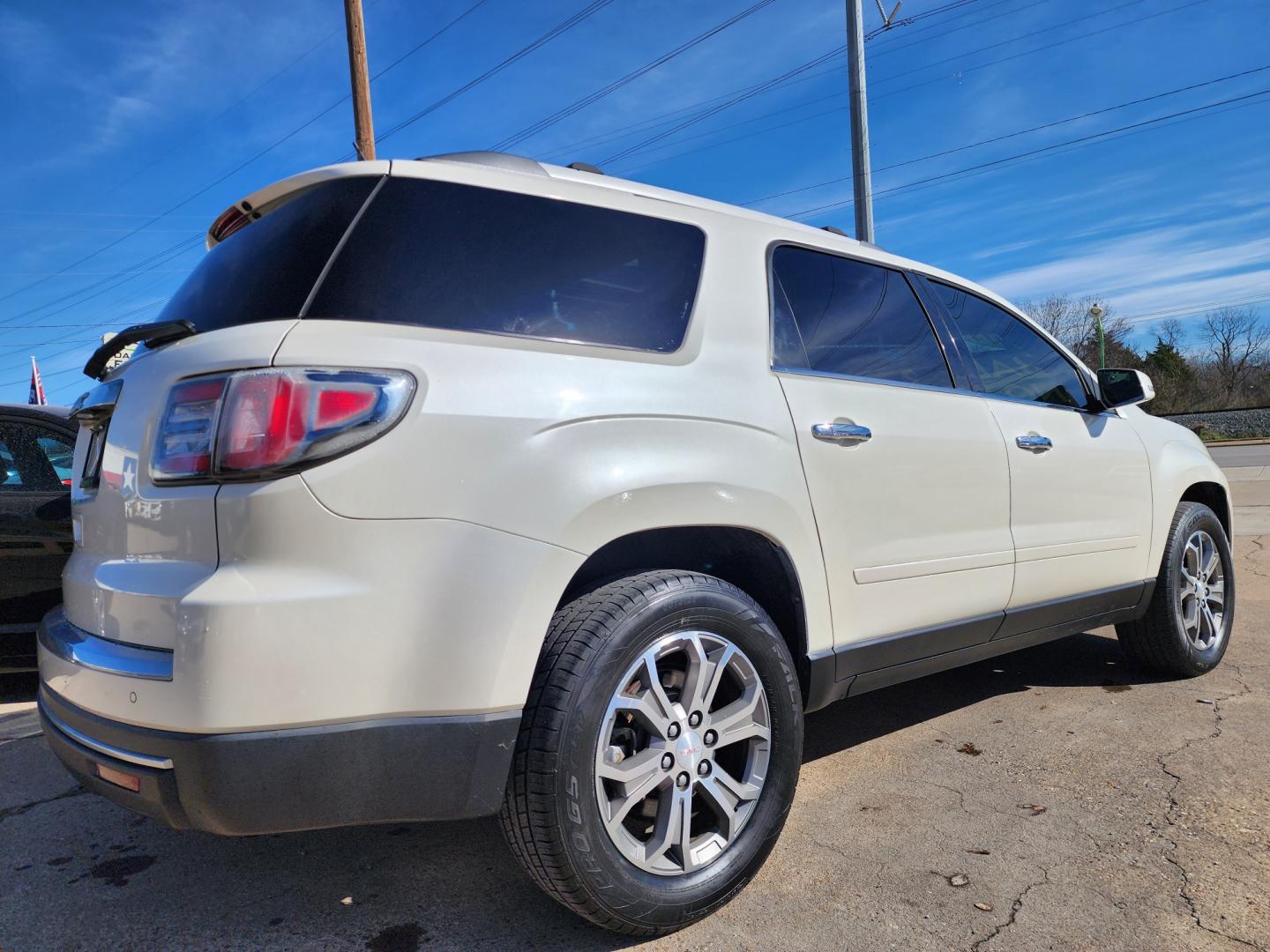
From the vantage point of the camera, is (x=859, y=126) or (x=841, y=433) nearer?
(x=841, y=433)

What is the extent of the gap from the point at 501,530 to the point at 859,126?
1094 cm

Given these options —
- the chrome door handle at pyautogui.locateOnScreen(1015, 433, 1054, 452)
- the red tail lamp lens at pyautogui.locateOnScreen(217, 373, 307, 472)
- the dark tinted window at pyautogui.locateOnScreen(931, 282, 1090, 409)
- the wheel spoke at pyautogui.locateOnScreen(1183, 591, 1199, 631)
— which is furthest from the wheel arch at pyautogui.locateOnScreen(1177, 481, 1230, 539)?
the red tail lamp lens at pyautogui.locateOnScreen(217, 373, 307, 472)

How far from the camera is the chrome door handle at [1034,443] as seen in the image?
3332mm

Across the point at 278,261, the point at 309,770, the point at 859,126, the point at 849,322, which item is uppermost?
the point at 859,126

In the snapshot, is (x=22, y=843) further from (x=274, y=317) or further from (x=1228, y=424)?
(x=1228, y=424)

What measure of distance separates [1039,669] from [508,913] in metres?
3.32

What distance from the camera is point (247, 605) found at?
1.67m

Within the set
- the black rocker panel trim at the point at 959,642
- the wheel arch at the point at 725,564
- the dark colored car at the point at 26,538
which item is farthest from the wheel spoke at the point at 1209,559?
the dark colored car at the point at 26,538

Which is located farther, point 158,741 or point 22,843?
point 22,843

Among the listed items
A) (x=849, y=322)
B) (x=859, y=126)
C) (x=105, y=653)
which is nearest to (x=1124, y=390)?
(x=849, y=322)

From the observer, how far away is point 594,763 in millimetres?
1953

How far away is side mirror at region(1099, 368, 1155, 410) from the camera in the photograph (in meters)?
3.97

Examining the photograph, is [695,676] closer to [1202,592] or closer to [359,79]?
[1202,592]

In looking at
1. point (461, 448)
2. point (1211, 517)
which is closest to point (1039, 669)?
point (1211, 517)
